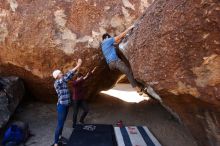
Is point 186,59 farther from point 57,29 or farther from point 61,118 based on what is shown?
point 57,29

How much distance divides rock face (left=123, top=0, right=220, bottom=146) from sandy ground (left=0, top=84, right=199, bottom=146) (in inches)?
79.3

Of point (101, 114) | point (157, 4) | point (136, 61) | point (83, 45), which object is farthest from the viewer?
point (101, 114)

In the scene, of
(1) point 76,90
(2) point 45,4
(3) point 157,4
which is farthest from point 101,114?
(3) point 157,4

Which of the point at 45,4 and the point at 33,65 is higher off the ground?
the point at 45,4

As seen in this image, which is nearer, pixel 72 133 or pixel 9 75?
pixel 72 133

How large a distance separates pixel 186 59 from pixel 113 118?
15.1 feet

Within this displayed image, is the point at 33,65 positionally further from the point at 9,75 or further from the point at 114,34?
the point at 114,34

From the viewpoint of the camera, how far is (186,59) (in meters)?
4.72

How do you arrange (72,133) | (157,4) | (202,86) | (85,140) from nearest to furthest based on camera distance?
(202,86) → (157,4) → (85,140) → (72,133)

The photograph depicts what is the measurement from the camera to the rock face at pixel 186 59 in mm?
4391

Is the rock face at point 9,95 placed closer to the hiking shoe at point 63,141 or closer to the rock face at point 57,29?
the rock face at point 57,29

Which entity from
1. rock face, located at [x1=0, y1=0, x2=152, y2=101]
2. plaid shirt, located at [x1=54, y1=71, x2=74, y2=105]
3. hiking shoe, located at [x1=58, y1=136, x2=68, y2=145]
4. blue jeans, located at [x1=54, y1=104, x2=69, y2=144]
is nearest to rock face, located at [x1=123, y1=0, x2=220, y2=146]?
plaid shirt, located at [x1=54, y1=71, x2=74, y2=105]

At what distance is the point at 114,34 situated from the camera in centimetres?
876

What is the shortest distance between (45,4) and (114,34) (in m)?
2.04
